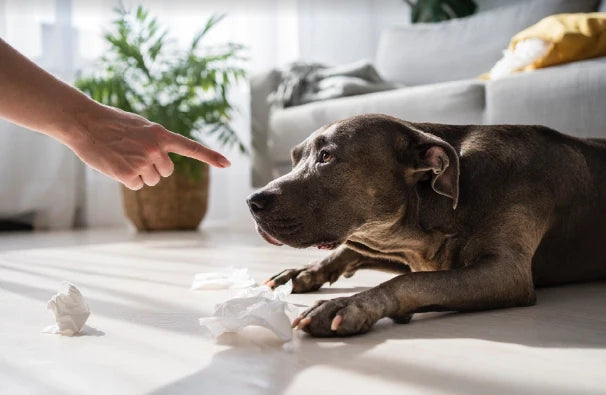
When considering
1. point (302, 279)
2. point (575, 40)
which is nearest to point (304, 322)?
point (302, 279)

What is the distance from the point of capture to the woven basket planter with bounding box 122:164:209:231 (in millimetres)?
5059

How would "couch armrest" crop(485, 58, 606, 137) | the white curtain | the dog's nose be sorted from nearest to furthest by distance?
the dog's nose → "couch armrest" crop(485, 58, 606, 137) → the white curtain

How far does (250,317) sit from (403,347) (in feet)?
1.02

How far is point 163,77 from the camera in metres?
5.11

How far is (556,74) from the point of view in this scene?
10.2ft

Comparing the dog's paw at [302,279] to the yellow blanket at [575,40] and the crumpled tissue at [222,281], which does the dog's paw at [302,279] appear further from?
the yellow blanket at [575,40]

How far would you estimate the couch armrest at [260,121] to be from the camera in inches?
199

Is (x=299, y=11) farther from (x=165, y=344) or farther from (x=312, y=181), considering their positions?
(x=165, y=344)

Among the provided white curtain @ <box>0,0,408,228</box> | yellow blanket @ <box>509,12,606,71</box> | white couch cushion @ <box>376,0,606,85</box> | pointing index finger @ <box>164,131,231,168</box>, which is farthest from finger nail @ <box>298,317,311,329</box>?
white curtain @ <box>0,0,408,228</box>

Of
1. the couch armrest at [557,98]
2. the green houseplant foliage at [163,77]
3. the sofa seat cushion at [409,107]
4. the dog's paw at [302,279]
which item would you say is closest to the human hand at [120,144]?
the dog's paw at [302,279]

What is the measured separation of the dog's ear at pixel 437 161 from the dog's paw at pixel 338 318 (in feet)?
1.34

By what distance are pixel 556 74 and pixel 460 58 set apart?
175 centimetres

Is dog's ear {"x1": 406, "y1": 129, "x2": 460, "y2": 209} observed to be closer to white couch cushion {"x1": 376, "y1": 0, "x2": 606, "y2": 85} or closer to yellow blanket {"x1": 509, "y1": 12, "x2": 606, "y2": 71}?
yellow blanket {"x1": 509, "y1": 12, "x2": 606, "y2": 71}

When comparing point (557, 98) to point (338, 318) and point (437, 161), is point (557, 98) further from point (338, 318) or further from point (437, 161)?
point (338, 318)
